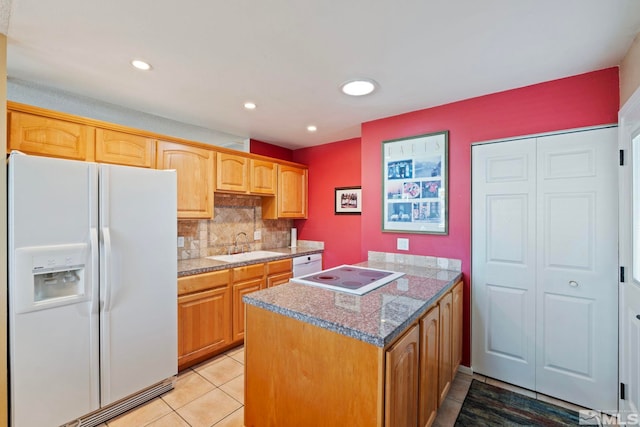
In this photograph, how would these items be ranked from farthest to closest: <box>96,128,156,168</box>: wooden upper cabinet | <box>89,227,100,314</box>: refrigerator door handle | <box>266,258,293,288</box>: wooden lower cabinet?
<box>266,258,293,288</box>: wooden lower cabinet
<box>96,128,156,168</box>: wooden upper cabinet
<box>89,227,100,314</box>: refrigerator door handle

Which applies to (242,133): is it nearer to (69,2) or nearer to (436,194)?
(69,2)

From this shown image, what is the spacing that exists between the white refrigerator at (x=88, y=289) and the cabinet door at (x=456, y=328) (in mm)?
2137

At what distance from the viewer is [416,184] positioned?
261cm

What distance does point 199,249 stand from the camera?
10.1 feet

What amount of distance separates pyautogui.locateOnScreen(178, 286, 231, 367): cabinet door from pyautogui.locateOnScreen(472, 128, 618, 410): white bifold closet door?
225cm

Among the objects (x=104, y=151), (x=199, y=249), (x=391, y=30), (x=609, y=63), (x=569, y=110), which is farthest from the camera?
(x=199, y=249)

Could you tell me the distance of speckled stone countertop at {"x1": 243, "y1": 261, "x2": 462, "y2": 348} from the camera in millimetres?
1203

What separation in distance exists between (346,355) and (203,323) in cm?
178

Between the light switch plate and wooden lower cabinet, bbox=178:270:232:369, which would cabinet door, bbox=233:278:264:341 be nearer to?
wooden lower cabinet, bbox=178:270:232:369

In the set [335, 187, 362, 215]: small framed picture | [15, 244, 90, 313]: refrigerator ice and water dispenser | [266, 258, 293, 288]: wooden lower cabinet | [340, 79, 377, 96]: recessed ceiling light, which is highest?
[340, 79, 377, 96]: recessed ceiling light

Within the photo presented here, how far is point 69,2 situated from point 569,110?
3.03 metres

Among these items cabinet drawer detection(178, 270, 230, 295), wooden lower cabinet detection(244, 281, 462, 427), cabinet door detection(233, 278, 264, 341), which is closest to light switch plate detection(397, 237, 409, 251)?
wooden lower cabinet detection(244, 281, 462, 427)

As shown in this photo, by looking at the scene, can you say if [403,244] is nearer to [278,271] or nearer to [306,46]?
[278,271]

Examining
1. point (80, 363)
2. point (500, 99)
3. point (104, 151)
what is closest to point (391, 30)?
point (500, 99)
